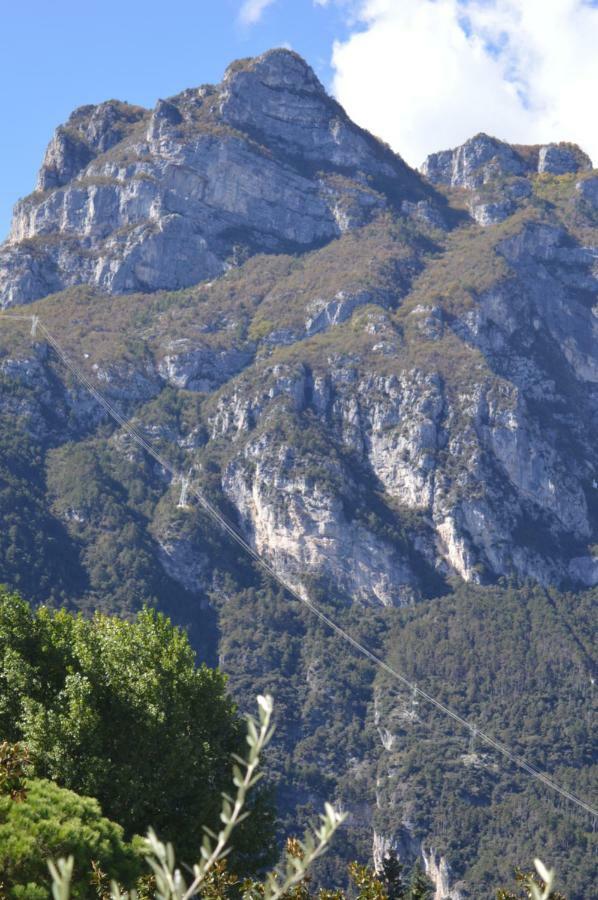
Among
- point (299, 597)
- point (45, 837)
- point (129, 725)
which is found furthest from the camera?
point (299, 597)

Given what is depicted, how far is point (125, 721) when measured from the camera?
30500 millimetres

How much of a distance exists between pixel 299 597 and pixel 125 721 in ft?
443

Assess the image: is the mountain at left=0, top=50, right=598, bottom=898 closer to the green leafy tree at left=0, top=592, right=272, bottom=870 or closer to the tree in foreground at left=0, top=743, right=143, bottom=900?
the green leafy tree at left=0, top=592, right=272, bottom=870

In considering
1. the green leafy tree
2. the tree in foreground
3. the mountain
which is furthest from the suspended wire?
the tree in foreground

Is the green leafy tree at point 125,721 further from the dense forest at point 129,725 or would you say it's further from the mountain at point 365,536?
the mountain at point 365,536

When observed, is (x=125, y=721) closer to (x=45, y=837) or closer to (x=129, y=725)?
(x=129, y=725)

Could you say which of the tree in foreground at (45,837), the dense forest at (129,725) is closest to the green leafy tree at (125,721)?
the dense forest at (129,725)

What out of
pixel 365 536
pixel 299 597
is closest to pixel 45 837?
pixel 299 597

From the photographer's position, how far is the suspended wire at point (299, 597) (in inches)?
5300

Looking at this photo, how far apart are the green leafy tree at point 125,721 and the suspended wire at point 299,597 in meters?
88.5

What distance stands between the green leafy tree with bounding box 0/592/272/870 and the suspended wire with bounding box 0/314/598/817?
88.5 m

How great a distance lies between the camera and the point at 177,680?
3181 centimetres

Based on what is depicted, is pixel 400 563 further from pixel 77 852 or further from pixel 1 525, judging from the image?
pixel 77 852

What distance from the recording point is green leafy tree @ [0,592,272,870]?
2858cm
